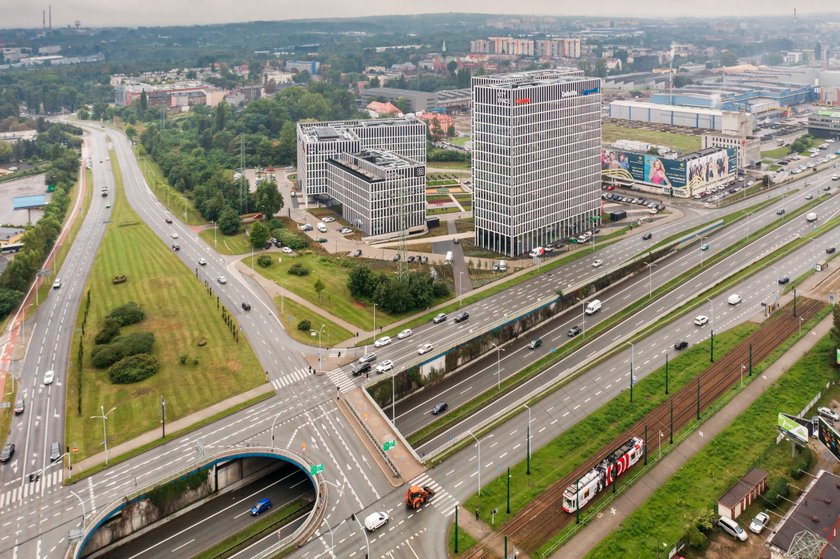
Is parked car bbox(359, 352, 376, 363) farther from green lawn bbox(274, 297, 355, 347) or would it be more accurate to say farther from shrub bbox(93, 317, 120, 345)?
shrub bbox(93, 317, 120, 345)

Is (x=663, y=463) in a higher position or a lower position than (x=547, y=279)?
lower

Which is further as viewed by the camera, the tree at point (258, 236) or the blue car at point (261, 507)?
the tree at point (258, 236)

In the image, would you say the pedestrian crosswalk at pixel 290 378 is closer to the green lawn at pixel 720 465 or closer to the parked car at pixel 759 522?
the green lawn at pixel 720 465

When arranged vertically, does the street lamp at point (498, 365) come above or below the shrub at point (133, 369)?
below

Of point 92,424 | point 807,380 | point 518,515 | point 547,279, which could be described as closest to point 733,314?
point 807,380

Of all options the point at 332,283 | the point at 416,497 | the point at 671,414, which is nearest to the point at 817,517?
the point at 671,414

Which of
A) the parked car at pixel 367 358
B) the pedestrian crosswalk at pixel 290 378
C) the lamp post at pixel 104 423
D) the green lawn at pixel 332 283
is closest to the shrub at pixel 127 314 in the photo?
the lamp post at pixel 104 423

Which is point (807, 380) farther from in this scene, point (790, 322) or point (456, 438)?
point (456, 438)

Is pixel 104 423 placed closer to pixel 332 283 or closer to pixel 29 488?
pixel 29 488
